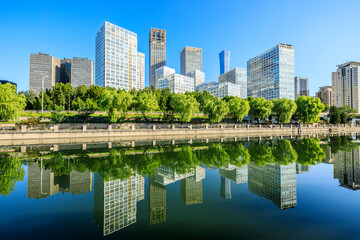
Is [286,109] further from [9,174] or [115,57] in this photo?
[115,57]

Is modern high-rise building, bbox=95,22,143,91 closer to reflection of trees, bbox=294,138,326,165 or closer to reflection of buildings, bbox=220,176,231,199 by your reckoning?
reflection of trees, bbox=294,138,326,165

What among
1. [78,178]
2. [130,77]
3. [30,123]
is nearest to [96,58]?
[130,77]

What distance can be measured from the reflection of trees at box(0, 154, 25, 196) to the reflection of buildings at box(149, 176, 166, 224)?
19.6 feet

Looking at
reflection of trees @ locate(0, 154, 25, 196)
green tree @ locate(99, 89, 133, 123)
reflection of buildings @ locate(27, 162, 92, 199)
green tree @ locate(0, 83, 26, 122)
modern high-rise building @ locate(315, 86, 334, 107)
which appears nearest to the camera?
reflection of buildings @ locate(27, 162, 92, 199)

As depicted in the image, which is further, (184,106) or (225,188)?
(184,106)

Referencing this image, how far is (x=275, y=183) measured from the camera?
9281 mm

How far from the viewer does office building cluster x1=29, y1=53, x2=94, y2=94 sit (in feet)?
537

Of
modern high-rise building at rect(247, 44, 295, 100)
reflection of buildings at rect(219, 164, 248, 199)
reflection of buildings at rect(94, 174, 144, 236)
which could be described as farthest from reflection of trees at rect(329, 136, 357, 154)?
modern high-rise building at rect(247, 44, 295, 100)

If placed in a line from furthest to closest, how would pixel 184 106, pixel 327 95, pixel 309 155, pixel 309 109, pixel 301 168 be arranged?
pixel 327 95 → pixel 309 109 → pixel 184 106 → pixel 309 155 → pixel 301 168

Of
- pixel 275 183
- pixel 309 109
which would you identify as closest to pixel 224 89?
pixel 309 109

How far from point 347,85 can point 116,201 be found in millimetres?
177533

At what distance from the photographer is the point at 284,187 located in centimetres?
880

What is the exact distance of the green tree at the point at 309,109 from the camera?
169 feet

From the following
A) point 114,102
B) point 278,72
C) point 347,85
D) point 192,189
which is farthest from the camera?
point 347,85
